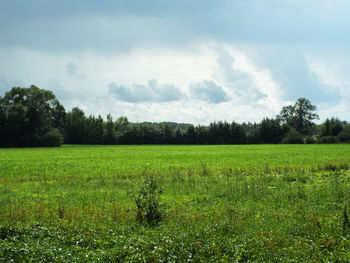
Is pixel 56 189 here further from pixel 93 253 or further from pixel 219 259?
pixel 219 259

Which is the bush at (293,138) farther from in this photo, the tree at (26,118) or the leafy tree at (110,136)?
the tree at (26,118)

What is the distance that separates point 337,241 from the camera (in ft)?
28.5

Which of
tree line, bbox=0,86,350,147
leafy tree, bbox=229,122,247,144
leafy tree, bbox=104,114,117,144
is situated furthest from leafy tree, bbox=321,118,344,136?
leafy tree, bbox=104,114,117,144

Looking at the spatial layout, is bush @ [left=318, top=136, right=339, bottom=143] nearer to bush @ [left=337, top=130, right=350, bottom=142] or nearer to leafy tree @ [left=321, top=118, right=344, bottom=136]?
bush @ [left=337, top=130, right=350, bottom=142]

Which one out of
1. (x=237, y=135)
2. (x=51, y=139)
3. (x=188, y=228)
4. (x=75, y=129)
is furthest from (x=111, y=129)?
(x=188, y=228)

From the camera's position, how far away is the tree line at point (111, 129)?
102 m

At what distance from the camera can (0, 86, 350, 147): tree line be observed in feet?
333

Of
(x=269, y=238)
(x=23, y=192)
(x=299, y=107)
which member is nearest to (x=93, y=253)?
(x=269, y=238)

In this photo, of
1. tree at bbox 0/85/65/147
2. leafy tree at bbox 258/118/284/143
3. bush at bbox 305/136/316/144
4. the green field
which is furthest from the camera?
leafy tree at bbox 258/118/284/143

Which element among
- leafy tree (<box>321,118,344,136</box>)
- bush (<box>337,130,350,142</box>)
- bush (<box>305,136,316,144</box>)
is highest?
leafy tree (<box>321,118,344,136</box>)

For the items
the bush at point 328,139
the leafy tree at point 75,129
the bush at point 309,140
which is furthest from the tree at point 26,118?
the bush at point 328,139

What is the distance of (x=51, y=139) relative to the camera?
337 ft

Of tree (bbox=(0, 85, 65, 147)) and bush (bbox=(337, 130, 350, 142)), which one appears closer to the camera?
tree (bbox=(0, 85, 65, 147))

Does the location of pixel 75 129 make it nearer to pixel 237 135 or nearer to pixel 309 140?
pixel 237 135
